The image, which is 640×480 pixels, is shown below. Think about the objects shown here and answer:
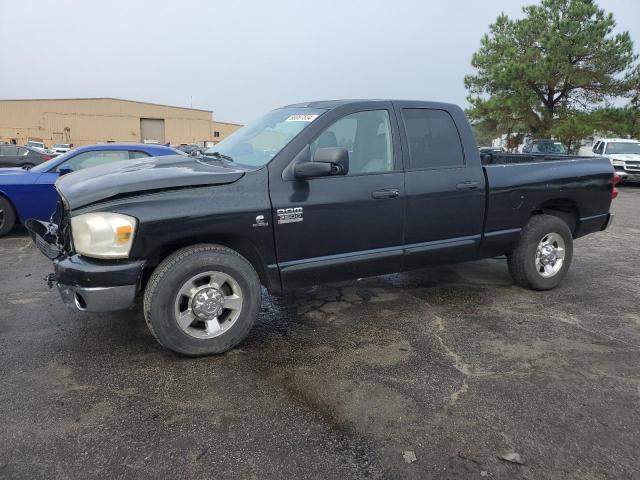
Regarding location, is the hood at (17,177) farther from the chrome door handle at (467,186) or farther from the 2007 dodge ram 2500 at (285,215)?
the chrome door handle at (467,186)

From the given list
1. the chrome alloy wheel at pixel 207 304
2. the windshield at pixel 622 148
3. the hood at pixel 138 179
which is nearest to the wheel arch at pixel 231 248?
the chrome alloy wheel at pixel 207 304

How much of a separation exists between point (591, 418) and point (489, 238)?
2085 mm

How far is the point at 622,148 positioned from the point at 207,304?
808 inches

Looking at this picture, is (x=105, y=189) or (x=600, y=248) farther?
(x=600, y=248)

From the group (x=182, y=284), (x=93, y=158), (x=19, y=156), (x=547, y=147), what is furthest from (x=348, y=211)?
(x=547, y=147)

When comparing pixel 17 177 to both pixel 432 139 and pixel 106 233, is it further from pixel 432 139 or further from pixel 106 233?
pixel 432 139

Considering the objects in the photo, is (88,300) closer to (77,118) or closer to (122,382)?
(122,382)

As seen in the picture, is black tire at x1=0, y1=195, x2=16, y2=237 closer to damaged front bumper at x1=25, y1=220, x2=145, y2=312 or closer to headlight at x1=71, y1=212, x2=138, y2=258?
damaged front bumper at x1=25, y1=220, x2=145, y2=312

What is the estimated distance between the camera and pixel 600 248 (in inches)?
287

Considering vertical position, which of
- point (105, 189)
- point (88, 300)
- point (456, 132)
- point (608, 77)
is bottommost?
point (88, 300)

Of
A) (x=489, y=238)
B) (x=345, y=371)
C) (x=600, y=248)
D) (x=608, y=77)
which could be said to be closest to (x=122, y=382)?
(x=345, y=371)

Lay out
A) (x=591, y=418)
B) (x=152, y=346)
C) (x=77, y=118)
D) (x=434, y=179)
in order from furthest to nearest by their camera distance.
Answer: (x=77, y=118)
(x=434, y=179)
(x=152, y=346)
(x=591, y=418)

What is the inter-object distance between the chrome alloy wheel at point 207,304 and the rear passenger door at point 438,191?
1544 millimetres

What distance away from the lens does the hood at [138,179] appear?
124 inches
